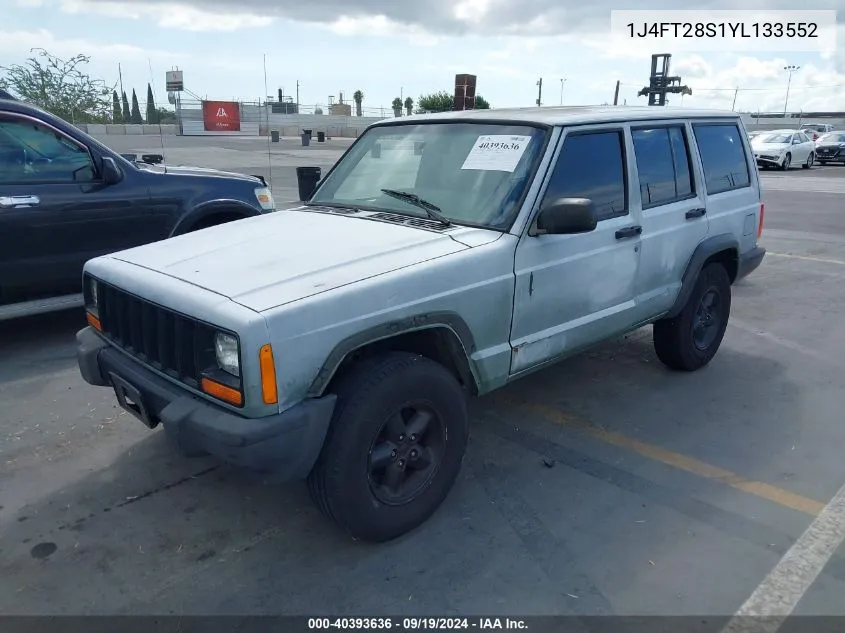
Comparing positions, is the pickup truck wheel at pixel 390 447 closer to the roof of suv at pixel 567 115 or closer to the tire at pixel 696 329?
the roof of suv at pixel 567 115

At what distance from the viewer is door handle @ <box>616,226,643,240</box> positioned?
3.82 m

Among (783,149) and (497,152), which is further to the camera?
(783,149)

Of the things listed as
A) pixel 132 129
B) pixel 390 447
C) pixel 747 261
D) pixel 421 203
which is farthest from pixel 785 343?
pixel 132 129

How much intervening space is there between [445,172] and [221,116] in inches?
1723

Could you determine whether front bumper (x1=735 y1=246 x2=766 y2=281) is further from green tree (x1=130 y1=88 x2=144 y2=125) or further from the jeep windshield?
green tree (x1=130 y1=88 x2=144 y2=125)

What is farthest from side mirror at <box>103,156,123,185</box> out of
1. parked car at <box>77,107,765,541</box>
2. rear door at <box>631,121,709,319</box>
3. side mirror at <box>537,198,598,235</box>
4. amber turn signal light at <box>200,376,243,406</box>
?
rear door at <box>631,121,709,319</box>

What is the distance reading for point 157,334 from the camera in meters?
2.87

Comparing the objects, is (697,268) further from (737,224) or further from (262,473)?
(262,473)

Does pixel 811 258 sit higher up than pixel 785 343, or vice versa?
pixel 811 258

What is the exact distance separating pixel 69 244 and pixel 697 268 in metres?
4.72

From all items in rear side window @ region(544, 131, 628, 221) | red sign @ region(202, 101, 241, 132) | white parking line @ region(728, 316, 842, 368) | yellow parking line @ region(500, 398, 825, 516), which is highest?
red sign @ region(202, 101, 241, 132)

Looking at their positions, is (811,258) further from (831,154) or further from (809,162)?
(831,154)

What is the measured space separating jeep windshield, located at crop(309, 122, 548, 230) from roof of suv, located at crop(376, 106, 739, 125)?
7 centimetres

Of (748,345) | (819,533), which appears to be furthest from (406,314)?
(748,345)
